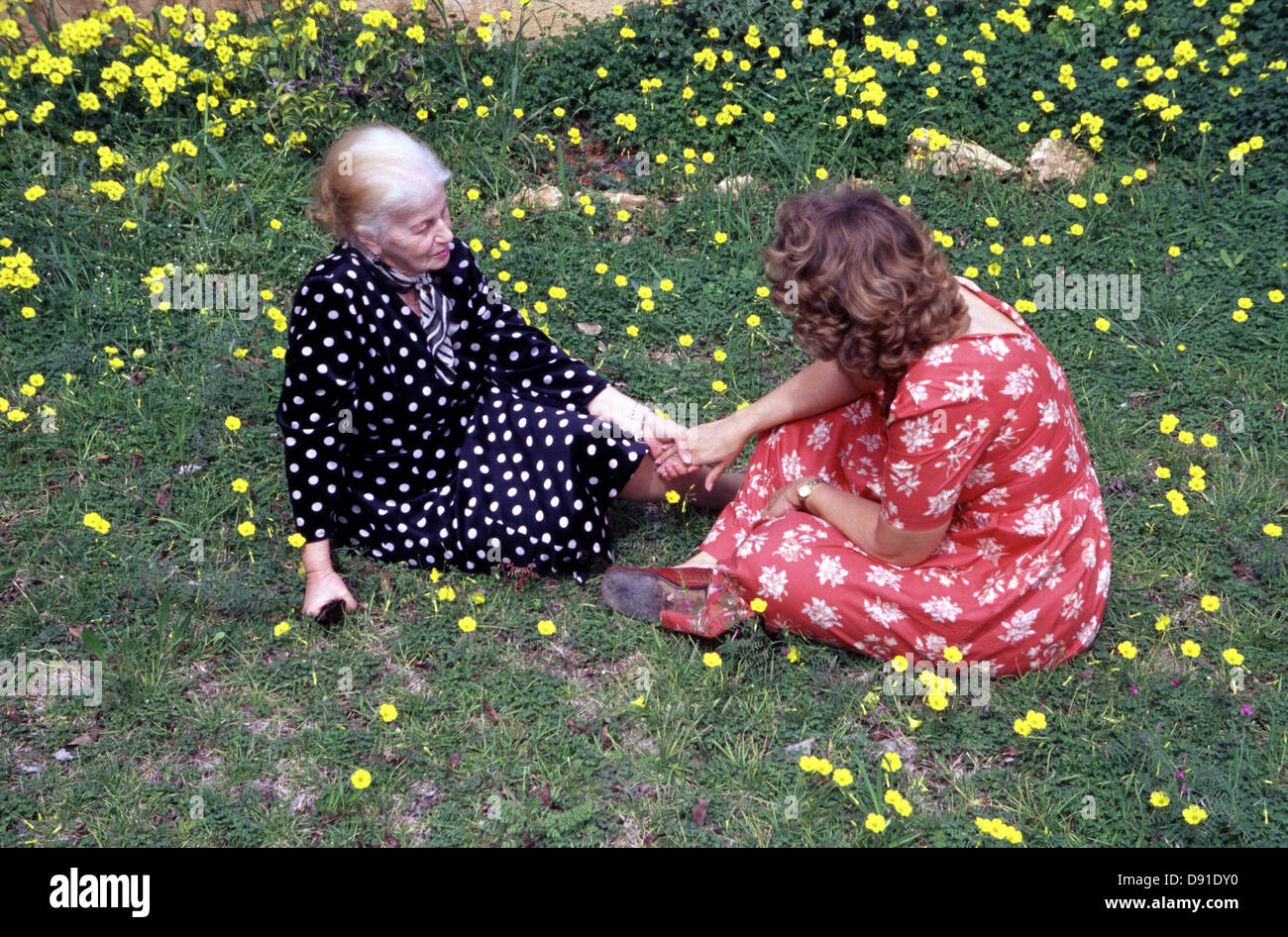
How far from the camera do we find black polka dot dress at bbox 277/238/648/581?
321 cm

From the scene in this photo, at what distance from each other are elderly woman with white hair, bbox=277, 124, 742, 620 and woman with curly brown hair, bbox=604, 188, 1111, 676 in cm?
27

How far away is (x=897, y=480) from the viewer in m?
2.79

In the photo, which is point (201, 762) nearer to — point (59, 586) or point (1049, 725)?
point (59, 586)

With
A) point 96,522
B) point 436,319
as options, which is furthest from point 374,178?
point 96,522

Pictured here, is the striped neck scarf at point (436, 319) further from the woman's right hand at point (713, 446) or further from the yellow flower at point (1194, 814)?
the yellow flower at point (1194, 814)

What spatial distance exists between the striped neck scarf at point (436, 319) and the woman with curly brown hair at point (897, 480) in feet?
2.46

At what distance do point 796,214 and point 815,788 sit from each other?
1.40m

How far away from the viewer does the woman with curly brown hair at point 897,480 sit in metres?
2.72

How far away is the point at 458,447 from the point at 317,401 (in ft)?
1.73

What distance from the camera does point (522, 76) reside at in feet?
18.0

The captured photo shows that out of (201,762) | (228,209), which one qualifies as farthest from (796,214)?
(228,209)
